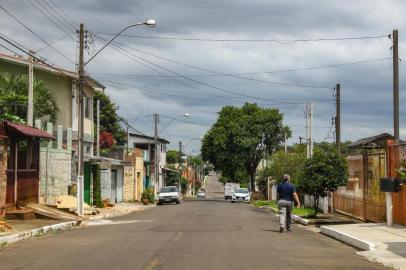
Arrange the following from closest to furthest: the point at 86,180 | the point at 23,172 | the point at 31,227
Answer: the point at 31,227, the point at 23,172, the point at 86,180

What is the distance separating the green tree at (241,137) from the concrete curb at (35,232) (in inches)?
1760

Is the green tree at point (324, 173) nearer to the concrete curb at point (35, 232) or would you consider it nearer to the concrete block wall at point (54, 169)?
the concrete curb at point (35, 232)

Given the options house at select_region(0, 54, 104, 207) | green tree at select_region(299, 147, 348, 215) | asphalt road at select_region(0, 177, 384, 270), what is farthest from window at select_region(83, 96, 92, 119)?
asphalt road at select_region(0, 177, 384, 270)

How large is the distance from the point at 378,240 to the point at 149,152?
6076cm

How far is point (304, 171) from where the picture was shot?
26016 millimetres

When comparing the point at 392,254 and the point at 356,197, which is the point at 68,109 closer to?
the point at 356,197

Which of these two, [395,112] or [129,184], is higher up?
[395,112]

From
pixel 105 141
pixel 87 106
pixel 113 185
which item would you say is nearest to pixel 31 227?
pixel 87 106

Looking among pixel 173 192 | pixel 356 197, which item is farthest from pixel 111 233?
pixel 173 192

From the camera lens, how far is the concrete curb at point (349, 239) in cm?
1494

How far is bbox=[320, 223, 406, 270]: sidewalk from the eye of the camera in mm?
13210

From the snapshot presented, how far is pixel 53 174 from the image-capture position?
30.2m

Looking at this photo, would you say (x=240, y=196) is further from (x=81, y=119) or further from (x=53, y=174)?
(x=81, y=119)

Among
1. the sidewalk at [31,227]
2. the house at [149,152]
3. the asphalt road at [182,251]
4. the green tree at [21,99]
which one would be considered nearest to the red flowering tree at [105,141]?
the house at [149,152]
